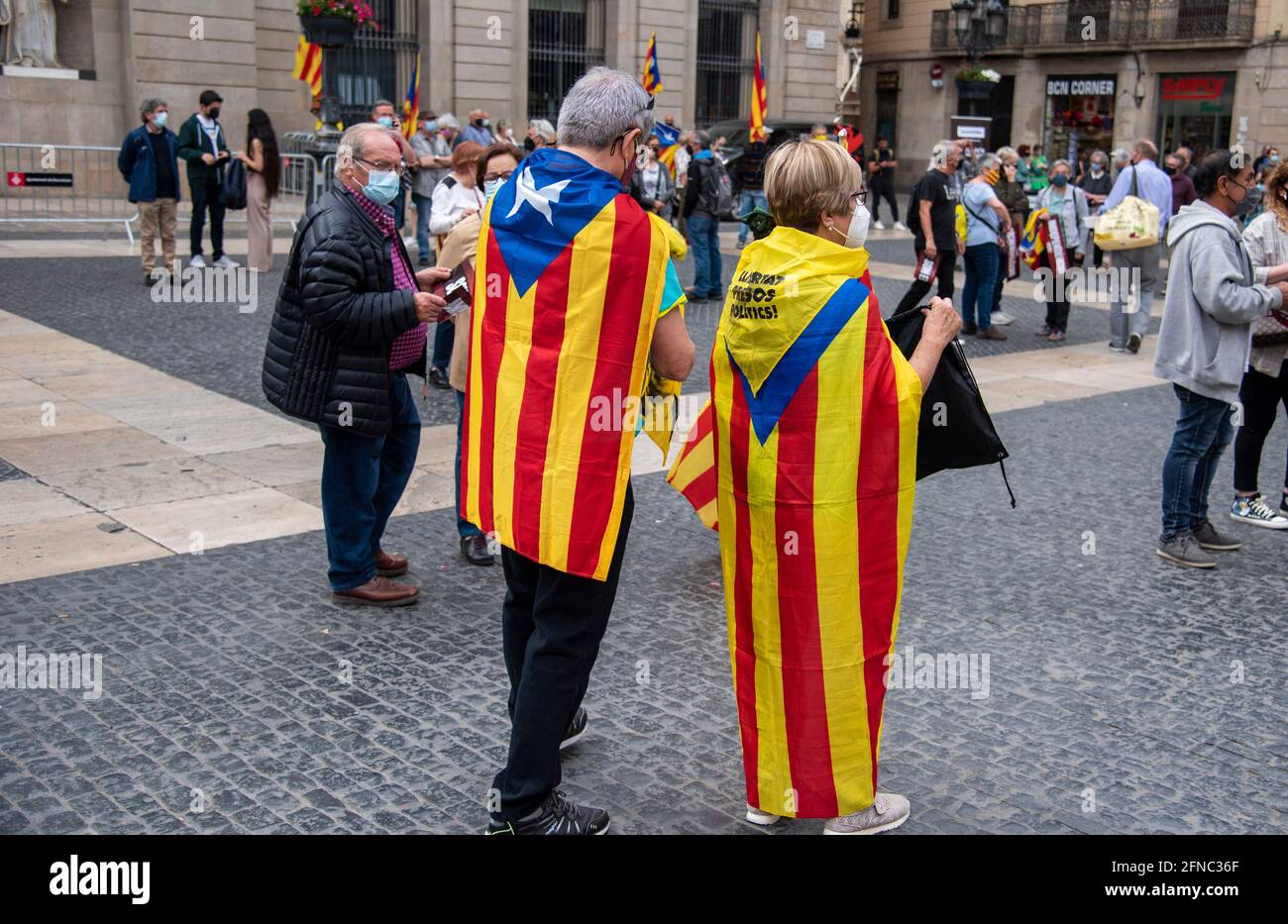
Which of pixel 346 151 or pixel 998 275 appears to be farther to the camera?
pixel 998 275

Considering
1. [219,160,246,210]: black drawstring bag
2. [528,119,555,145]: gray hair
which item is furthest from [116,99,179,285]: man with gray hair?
[528,119,555,145]: gray hair

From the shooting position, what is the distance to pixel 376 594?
5.11 metres

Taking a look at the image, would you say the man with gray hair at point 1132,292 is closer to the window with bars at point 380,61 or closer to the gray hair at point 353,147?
the gray hair at point 353,147

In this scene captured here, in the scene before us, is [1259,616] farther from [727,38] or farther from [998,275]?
[727,38]

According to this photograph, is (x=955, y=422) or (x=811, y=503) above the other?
(x=955, y=422)

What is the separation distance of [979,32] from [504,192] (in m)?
26.0

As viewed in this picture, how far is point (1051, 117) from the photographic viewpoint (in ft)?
129

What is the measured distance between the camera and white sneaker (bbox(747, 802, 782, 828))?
355cm

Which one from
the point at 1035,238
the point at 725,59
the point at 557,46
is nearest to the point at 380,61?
the point at 557,46

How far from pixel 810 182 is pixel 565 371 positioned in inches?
29.3

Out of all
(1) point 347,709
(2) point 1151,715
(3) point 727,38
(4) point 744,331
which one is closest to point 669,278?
(4) point 744,331

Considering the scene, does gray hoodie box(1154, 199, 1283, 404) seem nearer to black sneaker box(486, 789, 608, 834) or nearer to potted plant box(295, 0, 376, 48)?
black sneaker box(486, 789, 608, 834)

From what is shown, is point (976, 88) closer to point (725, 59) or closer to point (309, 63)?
point (725, 59)
